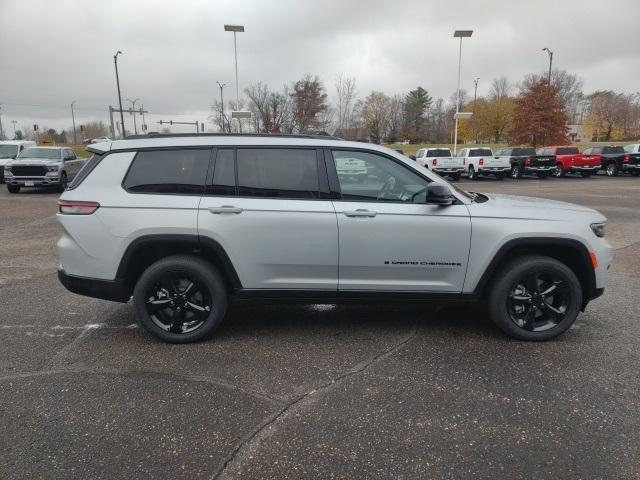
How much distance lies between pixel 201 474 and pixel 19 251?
7.30 meters

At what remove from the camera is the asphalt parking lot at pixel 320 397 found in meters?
2.50

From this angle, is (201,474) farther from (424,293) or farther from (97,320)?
(97,320)

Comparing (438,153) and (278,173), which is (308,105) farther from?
(278,173)

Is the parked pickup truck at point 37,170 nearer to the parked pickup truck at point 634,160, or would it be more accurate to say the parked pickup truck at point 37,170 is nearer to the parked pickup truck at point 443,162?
the parked pickup truck at point 443,162

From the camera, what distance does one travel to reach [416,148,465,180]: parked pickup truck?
26266 mm

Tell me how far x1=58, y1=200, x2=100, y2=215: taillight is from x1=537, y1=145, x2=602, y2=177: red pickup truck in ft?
91.1

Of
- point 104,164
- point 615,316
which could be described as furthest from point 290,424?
point 615,316

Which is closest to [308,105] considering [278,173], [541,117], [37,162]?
[541,117]

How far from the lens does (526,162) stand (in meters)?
26.5

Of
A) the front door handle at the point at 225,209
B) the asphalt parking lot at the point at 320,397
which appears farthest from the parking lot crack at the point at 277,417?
the front door handle at the point at 225,209

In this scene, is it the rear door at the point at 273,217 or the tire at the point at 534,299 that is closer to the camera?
the rear door at the point at 273,217

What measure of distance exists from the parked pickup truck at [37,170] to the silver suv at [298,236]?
1658 cm

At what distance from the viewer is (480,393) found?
3186 millimetres

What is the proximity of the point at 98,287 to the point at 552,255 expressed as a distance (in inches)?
158
